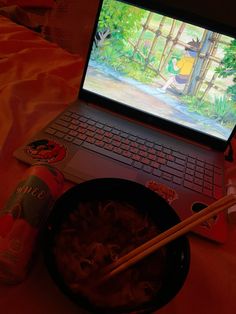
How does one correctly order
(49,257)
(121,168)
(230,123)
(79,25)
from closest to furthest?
(49,257) → (121,168) → (230,123) → (79,25)

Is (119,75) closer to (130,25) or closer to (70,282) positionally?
(130,25)

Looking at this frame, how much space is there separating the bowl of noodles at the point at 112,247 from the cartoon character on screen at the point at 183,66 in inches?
14.2

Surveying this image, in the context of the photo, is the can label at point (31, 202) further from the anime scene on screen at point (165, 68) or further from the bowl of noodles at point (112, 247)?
the anime scene on screen at point (165, 68)

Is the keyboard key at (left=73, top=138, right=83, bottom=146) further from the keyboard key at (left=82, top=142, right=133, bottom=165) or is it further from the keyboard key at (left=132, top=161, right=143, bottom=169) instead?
the keyboard key at (left=132, top=161, right=143, bottom=169)

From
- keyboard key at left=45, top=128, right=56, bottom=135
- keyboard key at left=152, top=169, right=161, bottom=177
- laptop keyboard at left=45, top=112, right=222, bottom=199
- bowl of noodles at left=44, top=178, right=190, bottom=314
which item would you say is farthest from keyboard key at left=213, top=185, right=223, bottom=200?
keyboard key at left=45, top=128, right=56, bottom=135

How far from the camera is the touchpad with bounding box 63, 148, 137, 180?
60 cm

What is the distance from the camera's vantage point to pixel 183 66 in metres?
0.72

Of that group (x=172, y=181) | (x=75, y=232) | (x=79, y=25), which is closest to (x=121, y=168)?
(x=172, y=181)

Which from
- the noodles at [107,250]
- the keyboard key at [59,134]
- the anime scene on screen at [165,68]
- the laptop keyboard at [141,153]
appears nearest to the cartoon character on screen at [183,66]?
the anime scene on screen at [165,68]

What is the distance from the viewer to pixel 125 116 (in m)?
0.79

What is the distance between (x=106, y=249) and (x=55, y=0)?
0.86 m

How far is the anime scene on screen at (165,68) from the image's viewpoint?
69 cm

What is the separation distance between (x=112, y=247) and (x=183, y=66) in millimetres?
454

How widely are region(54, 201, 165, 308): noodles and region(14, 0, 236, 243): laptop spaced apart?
0.15 meters
